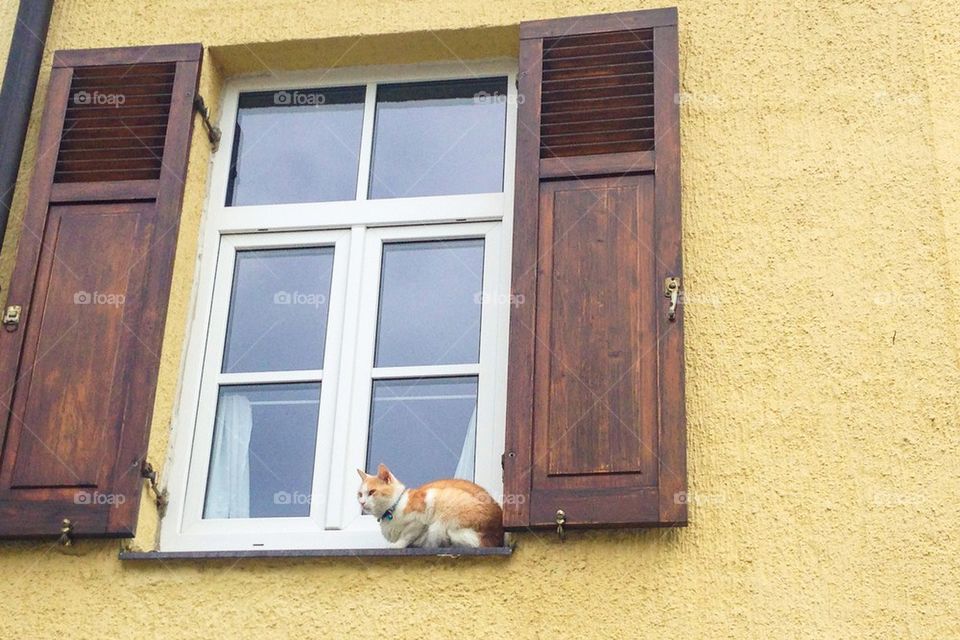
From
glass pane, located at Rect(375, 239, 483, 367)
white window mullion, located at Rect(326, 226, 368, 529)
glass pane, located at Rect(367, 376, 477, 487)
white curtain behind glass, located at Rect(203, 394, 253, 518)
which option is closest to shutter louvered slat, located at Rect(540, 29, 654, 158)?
glass pane, located at Rect(375, 239, 483, 367)

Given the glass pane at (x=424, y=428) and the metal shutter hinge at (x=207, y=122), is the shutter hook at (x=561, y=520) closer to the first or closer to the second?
the glass pane at (x=424, y=428)

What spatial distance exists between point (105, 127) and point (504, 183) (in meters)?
1.49

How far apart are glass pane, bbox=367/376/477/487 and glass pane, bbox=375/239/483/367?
10 centimetres

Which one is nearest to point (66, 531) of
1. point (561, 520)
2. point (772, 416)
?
point (561, 520)

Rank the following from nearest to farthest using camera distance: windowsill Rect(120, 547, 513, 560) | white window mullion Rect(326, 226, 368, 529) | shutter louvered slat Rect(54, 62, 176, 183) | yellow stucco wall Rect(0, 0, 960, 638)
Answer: yellow stucco wall Rect(0, 0, 960, 638) → windowsill Rect(120, 547, 513, 560) → white window mullion Rect(326, 226, 368, 529) → shutter louvered slat Rect(54, 62, 176, 183)

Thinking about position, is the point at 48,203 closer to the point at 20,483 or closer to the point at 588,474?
the point at 20,483

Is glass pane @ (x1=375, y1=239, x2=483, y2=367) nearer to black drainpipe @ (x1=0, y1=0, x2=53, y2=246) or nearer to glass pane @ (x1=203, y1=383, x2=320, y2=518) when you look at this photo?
glass pane @ (x1=203, y1=383, x2=320, y2=518)

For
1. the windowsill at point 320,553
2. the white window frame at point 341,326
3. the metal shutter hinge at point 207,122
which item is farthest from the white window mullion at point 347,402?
the metal shutter hinge at point 207,122

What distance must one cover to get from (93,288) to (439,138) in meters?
1.42

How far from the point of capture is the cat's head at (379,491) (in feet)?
16.1

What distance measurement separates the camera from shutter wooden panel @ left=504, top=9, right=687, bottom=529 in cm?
478

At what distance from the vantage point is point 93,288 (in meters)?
5.40

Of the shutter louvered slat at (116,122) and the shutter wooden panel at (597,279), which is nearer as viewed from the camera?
the shutter wooden panel at (597,279)

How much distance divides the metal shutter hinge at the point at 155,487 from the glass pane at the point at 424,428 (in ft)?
2.27
